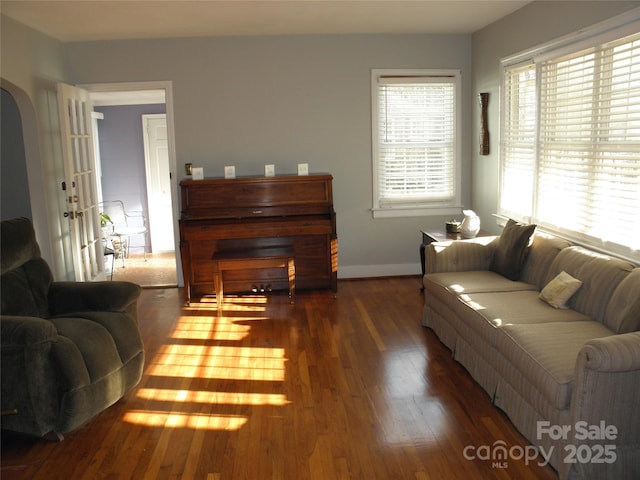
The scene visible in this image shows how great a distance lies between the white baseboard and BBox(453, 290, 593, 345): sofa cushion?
91.5 inches

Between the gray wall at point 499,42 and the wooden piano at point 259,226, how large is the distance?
5.05ft

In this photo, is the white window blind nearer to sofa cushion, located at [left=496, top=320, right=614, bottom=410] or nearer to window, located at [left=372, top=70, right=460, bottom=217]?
window, located at [left=372, top=70, right=460, bottom=217]

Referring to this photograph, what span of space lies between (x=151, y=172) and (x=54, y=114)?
2.79 metres

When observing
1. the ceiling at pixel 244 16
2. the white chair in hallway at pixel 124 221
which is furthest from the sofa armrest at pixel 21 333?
the white chair in hallway at pixel 124 221

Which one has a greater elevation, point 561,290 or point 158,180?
point 158,180

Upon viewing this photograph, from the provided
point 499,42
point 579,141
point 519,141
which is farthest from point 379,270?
point 579,141

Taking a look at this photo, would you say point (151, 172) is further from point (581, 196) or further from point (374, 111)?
point (581, 196)

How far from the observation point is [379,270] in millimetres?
6078

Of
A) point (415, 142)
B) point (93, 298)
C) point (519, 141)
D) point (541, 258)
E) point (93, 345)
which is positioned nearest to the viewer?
point (93, 345)

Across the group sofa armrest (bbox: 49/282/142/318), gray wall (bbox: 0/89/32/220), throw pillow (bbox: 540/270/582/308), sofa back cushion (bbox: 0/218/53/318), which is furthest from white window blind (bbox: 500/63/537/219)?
gray wall (bbox: 0/89/32/220)

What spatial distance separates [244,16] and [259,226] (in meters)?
1.78

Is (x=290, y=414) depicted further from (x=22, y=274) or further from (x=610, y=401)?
(x=22, y=274)

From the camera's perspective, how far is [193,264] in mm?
5547

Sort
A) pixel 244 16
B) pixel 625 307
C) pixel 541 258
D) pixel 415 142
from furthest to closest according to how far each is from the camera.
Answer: pixel 415 142 → pixel 244 16 → pixel 541 258 → pixel 625 307
